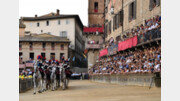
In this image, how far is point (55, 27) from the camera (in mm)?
87375

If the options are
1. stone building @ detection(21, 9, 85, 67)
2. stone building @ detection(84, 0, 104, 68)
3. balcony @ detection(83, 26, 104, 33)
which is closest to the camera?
stone building @ detection(84, 0, 104, 68)

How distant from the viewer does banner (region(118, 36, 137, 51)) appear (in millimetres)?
31828

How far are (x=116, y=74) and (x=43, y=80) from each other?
40.0ft

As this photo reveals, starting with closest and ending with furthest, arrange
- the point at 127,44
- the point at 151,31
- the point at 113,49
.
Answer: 1. the point at 151,31
2. the point at 127,44
3. the point at 113,49

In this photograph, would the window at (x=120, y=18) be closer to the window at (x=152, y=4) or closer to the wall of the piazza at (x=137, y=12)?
the wall of the piazza at (x=137, y=12)

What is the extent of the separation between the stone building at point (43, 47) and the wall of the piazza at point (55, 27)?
6.06 m

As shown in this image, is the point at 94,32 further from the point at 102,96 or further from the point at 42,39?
the point at 102,96

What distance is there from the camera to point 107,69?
3734 centimetres

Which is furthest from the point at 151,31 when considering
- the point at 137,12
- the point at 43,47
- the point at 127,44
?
the point at 43,47

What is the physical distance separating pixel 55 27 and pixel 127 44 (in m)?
55.1

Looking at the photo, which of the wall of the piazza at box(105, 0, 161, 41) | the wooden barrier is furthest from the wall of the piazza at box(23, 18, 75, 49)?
the wooden barrier

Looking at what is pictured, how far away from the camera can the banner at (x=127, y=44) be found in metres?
31.8

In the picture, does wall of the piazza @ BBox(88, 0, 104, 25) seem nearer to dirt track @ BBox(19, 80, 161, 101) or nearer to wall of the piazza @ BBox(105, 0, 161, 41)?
wall of the piazza @ BBox(105, 0, 161, 41)

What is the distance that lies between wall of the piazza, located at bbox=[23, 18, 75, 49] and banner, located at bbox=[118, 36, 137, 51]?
153 ft
